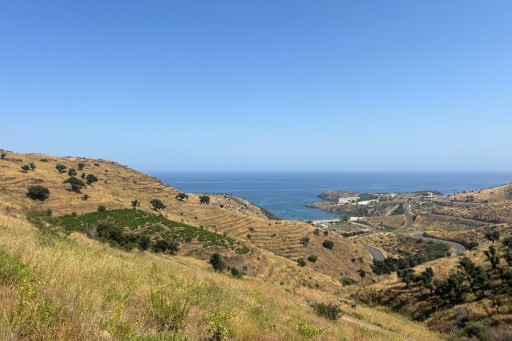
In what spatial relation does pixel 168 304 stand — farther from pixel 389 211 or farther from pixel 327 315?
pixel 389 211

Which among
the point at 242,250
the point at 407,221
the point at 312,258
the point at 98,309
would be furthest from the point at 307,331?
the point at 407,221

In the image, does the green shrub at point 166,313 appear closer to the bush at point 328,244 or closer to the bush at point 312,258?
the bush at point 312,258

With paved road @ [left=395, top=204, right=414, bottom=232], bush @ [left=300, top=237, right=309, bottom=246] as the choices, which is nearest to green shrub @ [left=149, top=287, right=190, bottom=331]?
bush @ [left=300, top=237, right=309, bottom=246]

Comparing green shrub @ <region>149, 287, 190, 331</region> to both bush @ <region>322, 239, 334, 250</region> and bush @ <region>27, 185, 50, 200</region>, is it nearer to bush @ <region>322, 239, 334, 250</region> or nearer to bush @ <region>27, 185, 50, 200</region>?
bush @ <region>27, 185, 50, 200</region>

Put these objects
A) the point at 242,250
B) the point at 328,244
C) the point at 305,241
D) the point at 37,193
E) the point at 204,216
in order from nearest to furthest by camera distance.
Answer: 1. the point at 242,250
2. the point at 37,193
3. the point at 305,241
4. the point at 328,244
5. the point at 204,216

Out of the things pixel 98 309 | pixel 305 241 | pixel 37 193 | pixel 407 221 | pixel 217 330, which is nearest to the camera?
pixel 98 309

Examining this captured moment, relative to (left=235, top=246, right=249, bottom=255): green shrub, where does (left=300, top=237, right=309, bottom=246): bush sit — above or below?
below

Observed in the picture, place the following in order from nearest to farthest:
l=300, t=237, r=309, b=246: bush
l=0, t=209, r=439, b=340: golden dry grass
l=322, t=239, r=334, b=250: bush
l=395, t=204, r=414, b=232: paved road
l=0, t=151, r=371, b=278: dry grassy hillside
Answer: l=0, t=209, r=439, b=340: golden dry grass, l=0, t=151, r=371, b=278: dry grassy hillside, l=300, t=237, r=309, b=246: bush, l=322, t=239, r=334, b=250: bush, l=395, t=204, r=414, b=232: paved road

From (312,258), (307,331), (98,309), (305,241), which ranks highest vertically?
(98,309)

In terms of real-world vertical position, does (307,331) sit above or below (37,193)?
above

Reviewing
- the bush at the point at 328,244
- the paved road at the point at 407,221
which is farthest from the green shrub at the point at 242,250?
the paved road at the point at 407,221

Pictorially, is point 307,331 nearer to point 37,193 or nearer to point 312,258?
point 312,258

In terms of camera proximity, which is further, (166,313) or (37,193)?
(37,193)

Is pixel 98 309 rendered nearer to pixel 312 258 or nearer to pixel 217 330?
pixel 217 330
